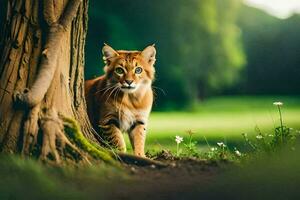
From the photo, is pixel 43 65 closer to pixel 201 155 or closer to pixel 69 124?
pixel 69 124

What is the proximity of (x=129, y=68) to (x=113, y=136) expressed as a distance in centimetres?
89

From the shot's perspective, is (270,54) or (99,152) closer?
(99,152)

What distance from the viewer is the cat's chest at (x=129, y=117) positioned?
8.77 metres

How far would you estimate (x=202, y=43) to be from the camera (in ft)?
112

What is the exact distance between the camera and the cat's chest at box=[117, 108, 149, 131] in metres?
8.77

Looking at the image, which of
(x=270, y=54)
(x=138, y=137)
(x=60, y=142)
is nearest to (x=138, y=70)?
(x=138, y=137)

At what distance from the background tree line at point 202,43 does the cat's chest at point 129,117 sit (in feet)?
37.5

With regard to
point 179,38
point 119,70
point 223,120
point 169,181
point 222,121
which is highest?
point 179,38

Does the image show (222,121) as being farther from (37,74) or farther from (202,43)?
(37,74)

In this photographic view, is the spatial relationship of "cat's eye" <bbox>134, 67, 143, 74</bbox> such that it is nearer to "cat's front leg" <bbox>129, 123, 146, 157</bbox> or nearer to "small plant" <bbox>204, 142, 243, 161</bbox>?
"cat's front leg" <bbox>129, 123, 146, 157</bbox>

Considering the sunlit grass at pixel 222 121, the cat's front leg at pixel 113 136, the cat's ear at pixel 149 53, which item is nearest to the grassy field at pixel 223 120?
the sunlit grass at pixel 222 121

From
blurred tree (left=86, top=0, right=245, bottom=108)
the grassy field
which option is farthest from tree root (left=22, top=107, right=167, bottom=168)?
blurred tree (left=86, top=0, right=245, bottom=108)

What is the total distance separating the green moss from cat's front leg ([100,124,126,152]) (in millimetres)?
772

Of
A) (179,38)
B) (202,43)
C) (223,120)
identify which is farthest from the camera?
(202,43)
